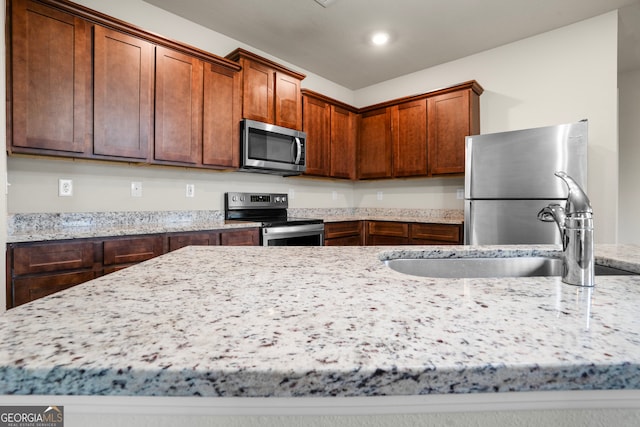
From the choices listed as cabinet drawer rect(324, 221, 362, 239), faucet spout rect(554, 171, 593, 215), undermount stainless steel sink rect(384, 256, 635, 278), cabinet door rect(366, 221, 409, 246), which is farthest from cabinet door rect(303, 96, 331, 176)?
faucet spout rect(554, 171, 593, 215)

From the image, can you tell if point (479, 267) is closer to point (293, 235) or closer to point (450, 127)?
point (293, 235)

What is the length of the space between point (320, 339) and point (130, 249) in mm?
2082

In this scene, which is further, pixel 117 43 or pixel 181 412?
pixel 117 43

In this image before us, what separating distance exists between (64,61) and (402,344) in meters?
2.65

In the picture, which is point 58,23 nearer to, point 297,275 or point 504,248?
point 297,275

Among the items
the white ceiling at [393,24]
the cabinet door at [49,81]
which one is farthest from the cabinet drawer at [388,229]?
the cabinet door at [49,81]

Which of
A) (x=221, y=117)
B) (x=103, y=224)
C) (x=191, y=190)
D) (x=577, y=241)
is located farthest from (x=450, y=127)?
(x=103, y=224)

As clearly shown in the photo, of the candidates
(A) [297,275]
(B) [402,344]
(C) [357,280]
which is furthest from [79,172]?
(B) [402,344]

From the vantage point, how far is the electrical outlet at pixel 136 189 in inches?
102

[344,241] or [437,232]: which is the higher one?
[437,232]

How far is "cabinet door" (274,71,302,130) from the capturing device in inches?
125

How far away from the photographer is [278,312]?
1.69 ft

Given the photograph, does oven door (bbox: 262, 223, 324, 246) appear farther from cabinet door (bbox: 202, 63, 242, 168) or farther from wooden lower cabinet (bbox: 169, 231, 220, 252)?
cabinet door (bbox: 202, 63, 242, 168)

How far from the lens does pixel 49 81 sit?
1953mm
